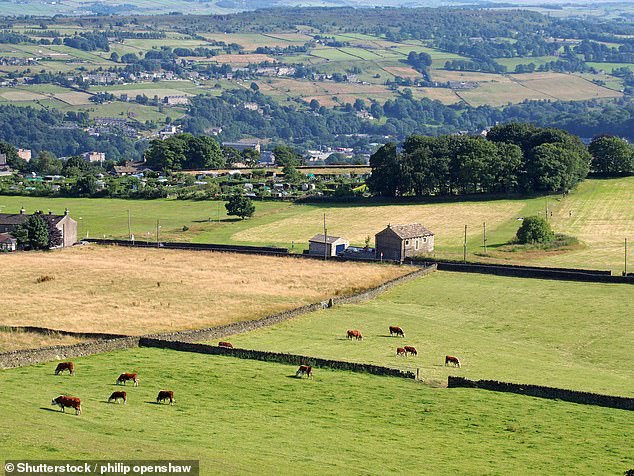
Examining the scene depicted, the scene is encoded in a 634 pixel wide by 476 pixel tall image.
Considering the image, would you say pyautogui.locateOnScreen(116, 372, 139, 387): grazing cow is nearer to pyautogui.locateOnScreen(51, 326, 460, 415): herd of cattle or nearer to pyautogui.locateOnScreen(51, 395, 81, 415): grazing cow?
pyautogui.locateOnScreen(51, 326, 460, 415): herd of cattle

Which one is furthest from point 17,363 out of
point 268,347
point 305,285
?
point 305,285

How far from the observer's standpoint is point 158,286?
74.2 metres

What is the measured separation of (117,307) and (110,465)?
3596cm

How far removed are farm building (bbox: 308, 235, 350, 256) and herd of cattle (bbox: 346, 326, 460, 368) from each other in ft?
110

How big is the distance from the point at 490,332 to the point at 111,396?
24.3 m

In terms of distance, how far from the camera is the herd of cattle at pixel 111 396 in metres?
39.0

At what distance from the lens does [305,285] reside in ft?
247

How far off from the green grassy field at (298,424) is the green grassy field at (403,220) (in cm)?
4324

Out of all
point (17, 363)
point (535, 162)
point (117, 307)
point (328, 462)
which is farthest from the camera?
point (535, 162)

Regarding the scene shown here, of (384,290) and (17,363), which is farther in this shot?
(384,290)

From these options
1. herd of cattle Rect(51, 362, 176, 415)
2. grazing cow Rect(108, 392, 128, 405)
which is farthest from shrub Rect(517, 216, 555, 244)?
grazing cow Rect(108, 392, 128, 405)

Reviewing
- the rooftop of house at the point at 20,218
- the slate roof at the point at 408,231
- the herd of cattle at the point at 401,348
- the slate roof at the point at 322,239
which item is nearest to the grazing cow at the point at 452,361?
the herd of cattle at the point at 401,348

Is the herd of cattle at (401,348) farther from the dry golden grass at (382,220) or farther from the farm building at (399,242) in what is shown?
the dry golden grass at (382,220)

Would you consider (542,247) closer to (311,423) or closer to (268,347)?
(268,347)
